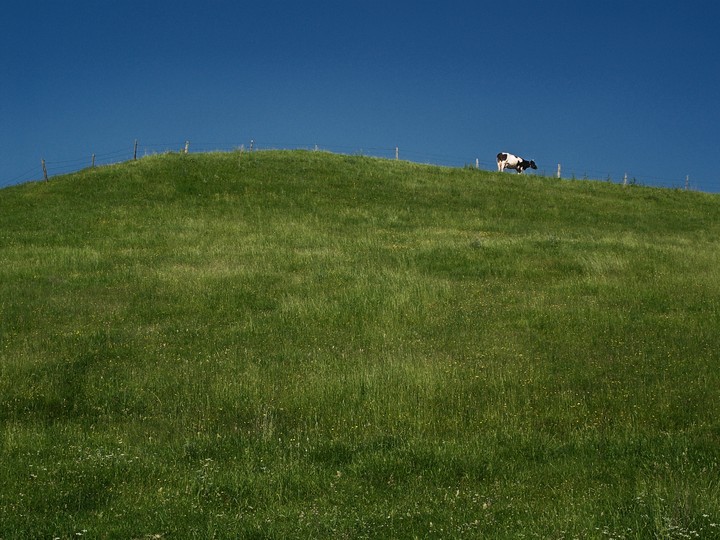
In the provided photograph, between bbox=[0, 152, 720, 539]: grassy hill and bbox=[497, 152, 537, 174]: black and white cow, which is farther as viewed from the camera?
bbox=[497, 152, 537, 174]: black and white cow

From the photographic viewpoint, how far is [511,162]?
66.9 meters

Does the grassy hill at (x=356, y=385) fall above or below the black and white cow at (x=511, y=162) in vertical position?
below

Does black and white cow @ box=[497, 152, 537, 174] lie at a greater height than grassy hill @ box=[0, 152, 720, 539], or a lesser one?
greater

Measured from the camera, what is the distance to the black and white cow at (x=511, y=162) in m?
66.8

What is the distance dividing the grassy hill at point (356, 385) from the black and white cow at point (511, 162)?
3457 centimetres

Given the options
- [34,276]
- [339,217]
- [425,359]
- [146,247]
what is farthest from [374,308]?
[339,217]

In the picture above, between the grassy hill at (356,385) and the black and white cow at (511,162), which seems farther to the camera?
the black and white cow at (511,162)

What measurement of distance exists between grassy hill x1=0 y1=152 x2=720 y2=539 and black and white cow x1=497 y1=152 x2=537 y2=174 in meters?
34.6

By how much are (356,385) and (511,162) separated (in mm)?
56789

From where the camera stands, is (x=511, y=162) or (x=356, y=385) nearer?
(x=356, y=385)

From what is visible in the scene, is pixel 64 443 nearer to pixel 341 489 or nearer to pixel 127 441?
pixel 127 441

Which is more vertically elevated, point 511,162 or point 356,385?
point 511,162

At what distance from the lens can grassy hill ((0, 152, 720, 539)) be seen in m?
8.09

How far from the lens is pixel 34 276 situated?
24.6 meters
